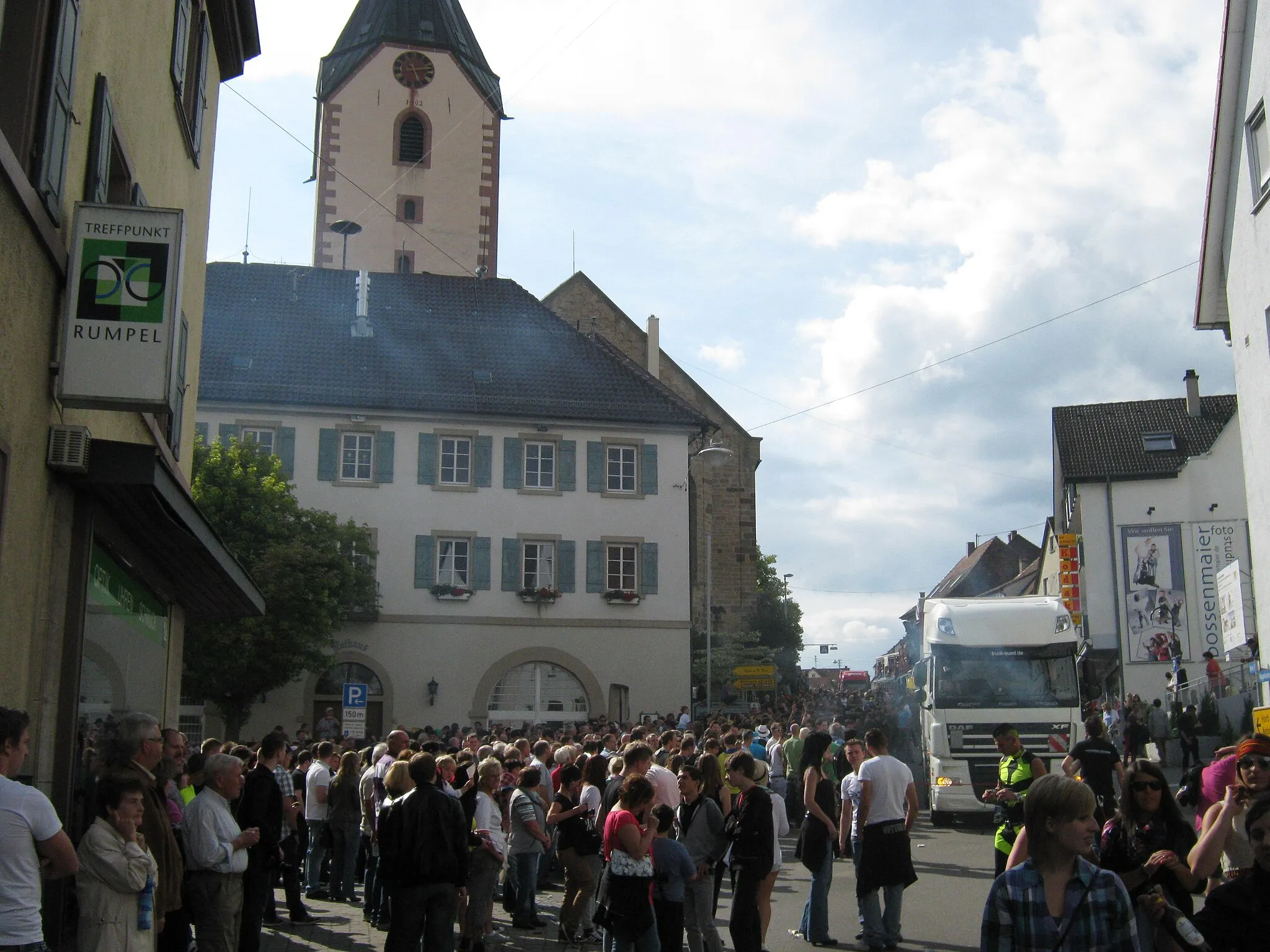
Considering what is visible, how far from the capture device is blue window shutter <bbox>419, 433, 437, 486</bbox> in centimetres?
3822

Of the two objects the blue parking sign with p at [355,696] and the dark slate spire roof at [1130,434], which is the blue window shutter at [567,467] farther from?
the dark slate spire roof at [1130,434]

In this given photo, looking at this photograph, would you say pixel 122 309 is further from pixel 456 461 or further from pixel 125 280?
pixel 456 461

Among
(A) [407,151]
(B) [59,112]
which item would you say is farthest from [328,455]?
(B) [59,112]

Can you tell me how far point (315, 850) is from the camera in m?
15.1

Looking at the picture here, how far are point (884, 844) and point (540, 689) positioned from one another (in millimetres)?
27042

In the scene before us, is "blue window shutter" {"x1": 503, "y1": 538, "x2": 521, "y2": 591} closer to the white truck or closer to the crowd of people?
the white truck

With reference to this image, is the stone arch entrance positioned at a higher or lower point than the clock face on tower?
lower

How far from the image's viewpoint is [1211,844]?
6.11 metres

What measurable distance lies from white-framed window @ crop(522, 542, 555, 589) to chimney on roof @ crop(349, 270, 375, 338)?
8545mm

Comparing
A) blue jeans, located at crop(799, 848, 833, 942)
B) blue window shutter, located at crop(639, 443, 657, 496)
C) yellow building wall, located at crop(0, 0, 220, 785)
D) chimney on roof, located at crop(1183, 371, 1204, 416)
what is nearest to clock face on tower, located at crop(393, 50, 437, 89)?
blue window shutter, located at crop(639, 443, 657, 496)

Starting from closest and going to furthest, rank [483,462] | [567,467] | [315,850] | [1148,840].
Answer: [1148,840]
[315,850]
[483,462]
[567,467]

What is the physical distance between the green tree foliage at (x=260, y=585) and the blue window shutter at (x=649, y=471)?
8850 mm

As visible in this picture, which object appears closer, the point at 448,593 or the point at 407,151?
the point at 448,593

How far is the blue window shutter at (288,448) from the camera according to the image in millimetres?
37531
